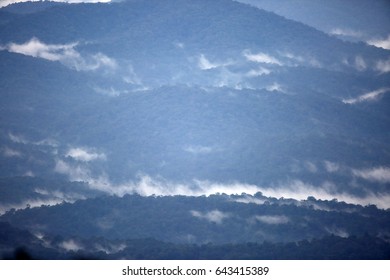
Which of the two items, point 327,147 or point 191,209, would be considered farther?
point 327,147

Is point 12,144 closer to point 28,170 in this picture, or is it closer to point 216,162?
point 28,170

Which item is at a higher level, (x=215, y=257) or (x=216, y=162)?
(x=216, y=162)

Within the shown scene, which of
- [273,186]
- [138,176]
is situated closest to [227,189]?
[273,186]

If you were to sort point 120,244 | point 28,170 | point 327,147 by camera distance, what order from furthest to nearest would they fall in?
point 327,147 < point 28,170 < point 120,244

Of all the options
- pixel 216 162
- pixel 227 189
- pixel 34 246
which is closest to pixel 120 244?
pixel 34 246

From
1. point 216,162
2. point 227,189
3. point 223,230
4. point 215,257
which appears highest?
point 216,162

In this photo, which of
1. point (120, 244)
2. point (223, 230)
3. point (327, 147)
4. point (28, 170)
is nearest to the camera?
point (120, 244)

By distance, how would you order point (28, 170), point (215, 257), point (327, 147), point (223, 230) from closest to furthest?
1. point (215, 257)
2. point (223, 230)
3. point (28, 170)
4. point (327, 147)

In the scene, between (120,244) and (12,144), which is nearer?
(120,244)

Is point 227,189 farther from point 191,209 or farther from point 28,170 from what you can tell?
point 28,170
